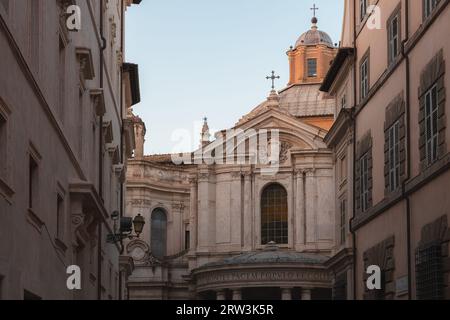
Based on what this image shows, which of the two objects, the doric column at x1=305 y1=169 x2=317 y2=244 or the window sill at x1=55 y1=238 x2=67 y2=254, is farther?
the doric column at x1=305 y1=169 x2=317 y2=244

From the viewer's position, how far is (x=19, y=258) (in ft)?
63.7

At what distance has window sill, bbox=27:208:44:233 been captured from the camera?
2060cm

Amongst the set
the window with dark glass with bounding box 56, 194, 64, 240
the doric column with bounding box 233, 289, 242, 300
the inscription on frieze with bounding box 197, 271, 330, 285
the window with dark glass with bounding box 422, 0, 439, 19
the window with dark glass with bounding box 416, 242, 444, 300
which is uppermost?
the window with dark glass with bounding box 422, 0, 439, 19

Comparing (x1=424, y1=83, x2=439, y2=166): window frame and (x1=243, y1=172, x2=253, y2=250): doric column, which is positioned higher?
(x1=243, y1=172, x2=253, y2=250): doric column

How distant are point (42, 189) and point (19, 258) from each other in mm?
2870

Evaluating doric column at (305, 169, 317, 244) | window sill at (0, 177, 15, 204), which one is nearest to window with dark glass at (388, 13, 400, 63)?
window sill at (0, 177, 15, 204)

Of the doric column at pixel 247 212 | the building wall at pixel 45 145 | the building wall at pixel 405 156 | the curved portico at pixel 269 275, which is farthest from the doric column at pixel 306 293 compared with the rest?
the building wall at pixel 45 145

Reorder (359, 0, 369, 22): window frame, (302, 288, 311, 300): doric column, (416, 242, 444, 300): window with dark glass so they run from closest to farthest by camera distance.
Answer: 1. (416, 242, 444, 300): window with dark glass
2. (359, 0, 369, 22): window frame
3. (302, 288, 311, 300): doric column

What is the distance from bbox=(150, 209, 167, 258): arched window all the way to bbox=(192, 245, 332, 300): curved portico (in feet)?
43.9

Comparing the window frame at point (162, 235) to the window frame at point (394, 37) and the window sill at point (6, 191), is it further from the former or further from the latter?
the window sill at point (6, 191)

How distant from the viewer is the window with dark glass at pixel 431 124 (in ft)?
88.9

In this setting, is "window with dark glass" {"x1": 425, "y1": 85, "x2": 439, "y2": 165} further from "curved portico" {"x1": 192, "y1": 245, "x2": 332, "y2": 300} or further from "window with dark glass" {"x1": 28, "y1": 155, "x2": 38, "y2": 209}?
"curved portico" {"x1": 192, "y1": 245, "x2": 332, "y2": 300}

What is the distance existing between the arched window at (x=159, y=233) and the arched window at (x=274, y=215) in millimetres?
10512
